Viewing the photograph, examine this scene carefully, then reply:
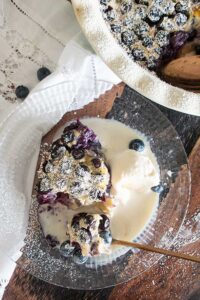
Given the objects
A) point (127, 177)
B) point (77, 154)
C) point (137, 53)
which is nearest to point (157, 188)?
point (127, 177)

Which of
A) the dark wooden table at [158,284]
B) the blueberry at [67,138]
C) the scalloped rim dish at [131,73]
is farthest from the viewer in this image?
the dark wooden table at [158,284]

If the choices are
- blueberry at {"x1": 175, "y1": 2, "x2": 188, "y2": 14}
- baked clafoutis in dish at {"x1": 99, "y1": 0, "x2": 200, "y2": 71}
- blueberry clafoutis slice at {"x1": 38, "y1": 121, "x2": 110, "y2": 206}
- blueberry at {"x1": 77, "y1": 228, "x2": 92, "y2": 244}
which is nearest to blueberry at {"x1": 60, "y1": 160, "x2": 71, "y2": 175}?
blueberry clafoutis slice at {"x1": 38, "y1": 121, "x2": 110, "y2": 206}

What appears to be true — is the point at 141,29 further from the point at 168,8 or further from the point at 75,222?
the point at 75,222

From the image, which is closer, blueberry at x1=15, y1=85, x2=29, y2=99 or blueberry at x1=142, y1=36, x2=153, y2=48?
blueberry at x1=142, y1=36, x2=153, y2=48

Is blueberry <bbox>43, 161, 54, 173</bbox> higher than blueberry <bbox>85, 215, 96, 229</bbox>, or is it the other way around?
blueberry <bbox>43, 161, 54, 173</bbox>

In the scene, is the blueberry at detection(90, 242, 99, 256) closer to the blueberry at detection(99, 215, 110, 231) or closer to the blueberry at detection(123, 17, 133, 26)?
the blueberry at detection(99, 215, 110, 231)

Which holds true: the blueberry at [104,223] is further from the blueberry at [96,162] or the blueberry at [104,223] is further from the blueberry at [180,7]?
the blueberry at [180,7]

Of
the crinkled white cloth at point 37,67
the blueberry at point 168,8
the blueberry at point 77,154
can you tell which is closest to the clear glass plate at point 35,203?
the crinkled white cloth at point 37,67

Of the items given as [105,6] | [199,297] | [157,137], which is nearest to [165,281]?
[199,297]
